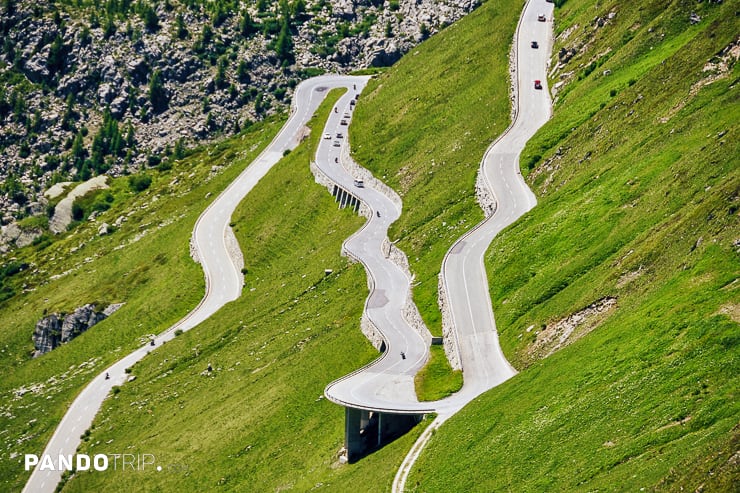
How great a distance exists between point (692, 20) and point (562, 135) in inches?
763

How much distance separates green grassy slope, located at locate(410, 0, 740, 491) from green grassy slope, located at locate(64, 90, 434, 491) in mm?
12141

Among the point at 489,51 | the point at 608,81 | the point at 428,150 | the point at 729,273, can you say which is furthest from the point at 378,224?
the point at 729,273

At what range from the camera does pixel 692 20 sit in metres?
129

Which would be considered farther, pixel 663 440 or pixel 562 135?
pixel 562 135

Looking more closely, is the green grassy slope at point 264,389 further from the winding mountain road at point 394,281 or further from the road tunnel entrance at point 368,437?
the winding mountain road at point 394,281

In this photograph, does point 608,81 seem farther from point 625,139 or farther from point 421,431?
point 421,431

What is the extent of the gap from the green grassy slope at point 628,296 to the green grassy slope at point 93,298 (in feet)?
167

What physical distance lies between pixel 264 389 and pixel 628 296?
40994mm

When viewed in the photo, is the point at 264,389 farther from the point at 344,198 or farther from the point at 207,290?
the point at 344,198

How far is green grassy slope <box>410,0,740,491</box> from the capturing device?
197 feet

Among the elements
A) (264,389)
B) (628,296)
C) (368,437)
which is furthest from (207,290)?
(628,296)

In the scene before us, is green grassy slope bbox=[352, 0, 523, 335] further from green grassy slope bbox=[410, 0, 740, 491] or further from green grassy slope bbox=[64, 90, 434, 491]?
green grassy slope bbox=[410, 0, 740, 491]

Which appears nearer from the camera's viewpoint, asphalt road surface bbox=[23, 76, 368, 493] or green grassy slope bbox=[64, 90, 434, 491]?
green grassy slope bbox=[64, 90, 434, 491]

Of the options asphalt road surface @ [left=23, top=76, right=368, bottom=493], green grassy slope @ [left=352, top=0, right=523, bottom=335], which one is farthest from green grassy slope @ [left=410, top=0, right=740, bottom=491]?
asphalt road surface @ [left=23, top=76, right=368, bottom=493]
